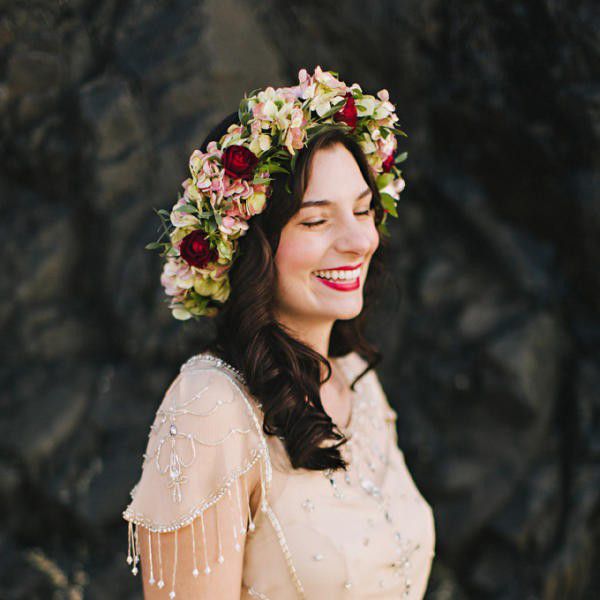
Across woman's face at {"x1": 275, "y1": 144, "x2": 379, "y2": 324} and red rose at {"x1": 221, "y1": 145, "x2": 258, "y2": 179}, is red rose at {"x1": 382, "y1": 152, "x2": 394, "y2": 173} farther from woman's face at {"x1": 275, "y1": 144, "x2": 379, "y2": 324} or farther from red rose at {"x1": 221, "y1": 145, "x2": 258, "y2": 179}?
red rose at {"x1": 221, "y1": 145, "x2": 258, "y2": 179}

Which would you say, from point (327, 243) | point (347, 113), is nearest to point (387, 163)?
point (347, 113)

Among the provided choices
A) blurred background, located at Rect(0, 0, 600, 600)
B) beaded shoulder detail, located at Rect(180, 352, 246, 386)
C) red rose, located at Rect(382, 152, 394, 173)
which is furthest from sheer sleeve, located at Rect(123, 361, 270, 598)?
blurred background, located at Rect(0, 0, 600, 600)

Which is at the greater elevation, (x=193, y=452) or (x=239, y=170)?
(x=239, y=170)

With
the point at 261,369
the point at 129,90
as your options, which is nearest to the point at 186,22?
the point at 129,90

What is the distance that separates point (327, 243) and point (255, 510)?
0.65m

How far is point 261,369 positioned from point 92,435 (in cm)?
175

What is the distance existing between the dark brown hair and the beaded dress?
41 mm

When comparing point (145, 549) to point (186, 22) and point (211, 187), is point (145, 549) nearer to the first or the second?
point (211, 187)

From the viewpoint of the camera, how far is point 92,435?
10.7 ft

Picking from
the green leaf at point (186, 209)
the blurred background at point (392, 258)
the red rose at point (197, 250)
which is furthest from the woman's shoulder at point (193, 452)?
the blurred background at point (392, 258)

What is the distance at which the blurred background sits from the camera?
3.19m

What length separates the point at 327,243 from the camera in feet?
5.92

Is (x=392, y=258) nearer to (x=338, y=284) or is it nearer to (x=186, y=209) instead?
(x=338, y=284)

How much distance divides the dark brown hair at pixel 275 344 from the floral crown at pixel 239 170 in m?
0.03
